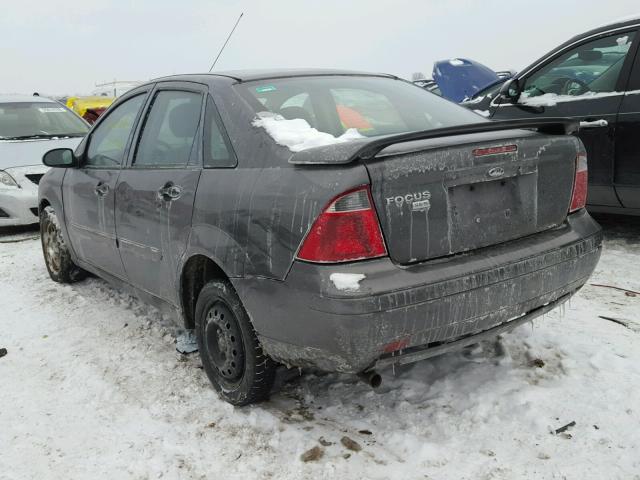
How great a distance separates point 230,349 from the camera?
2773 mm

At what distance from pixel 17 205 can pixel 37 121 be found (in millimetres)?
1922

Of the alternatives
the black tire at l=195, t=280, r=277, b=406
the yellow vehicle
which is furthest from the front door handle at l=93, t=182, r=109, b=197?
the yellow vehicle

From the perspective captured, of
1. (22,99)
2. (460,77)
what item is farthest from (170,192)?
(460,77)

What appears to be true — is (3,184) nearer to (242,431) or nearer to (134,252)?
(134,252)

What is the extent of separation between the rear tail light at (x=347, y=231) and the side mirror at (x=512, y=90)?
3.74 metres

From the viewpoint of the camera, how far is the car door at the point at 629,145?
4527 mm

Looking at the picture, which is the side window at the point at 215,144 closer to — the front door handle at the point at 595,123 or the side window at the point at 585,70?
the front door handle at the point at 595,123

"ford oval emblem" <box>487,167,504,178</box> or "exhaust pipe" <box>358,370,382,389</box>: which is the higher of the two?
"ford oval emblem" <box>487,167,504,178</box>

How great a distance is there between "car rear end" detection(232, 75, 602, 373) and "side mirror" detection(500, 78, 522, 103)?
2.97 meters

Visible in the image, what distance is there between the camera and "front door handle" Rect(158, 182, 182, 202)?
292 cm

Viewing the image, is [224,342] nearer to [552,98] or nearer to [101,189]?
[101,189]

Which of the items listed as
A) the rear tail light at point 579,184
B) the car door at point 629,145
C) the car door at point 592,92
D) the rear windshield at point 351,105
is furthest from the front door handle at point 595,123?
the rear tail light at point 579,184

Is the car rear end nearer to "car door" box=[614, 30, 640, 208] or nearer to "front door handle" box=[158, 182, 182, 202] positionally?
"front door handle" box=[158, 182, 182, 202]

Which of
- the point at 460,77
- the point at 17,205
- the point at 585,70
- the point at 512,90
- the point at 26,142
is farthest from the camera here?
the point at 460,77
